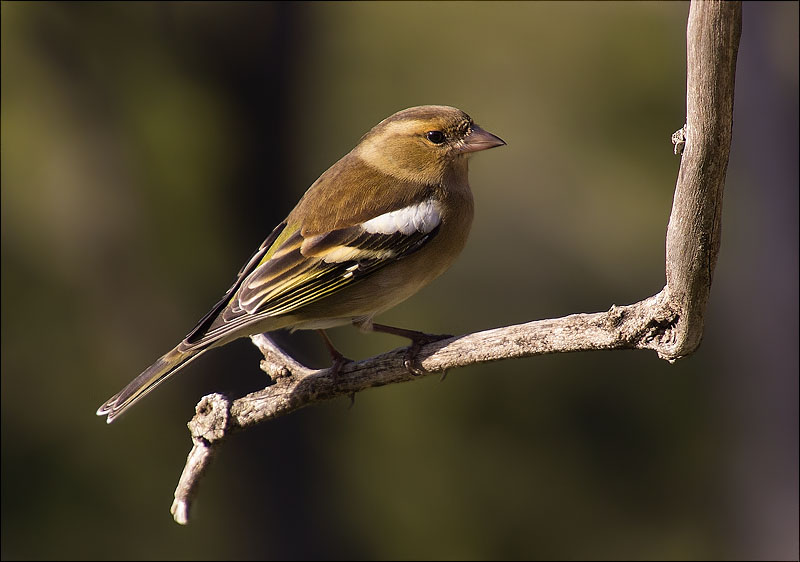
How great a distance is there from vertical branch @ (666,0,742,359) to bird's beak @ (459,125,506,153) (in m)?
1.63

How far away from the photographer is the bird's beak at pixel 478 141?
14.4ft

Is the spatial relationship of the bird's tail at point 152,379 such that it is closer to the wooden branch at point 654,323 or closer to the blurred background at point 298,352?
the wooden branch at point 654,323

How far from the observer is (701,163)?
2551 mm

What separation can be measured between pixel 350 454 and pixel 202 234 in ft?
8.36

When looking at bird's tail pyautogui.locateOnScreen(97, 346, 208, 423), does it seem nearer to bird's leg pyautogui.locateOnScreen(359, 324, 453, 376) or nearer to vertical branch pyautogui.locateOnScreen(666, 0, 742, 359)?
bird's leg pyautogui.locateOnScreen(359, 324, 453, 376)

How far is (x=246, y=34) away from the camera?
8.45 meters

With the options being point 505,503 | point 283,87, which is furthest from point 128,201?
point 505,503

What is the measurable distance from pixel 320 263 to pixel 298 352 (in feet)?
12.1

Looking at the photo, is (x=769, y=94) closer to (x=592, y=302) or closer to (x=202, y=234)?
(x=592, y=302)

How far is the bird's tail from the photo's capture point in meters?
3.84

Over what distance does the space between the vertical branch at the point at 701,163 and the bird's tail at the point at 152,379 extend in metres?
1.96

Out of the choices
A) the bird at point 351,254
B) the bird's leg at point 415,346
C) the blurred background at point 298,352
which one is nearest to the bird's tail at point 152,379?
the bird at point 351,254

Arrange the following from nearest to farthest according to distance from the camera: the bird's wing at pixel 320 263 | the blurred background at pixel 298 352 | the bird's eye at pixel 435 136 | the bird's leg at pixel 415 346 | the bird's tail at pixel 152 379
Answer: the bird's leg at pixel 415 346, the bird's tail at pixel 152 379, the bird's wing at pixel 320 263, the bird's eye at pixel 435 136, the blurred background at pixel 298 352

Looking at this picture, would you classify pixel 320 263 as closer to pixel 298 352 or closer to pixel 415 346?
pixel 415 346
